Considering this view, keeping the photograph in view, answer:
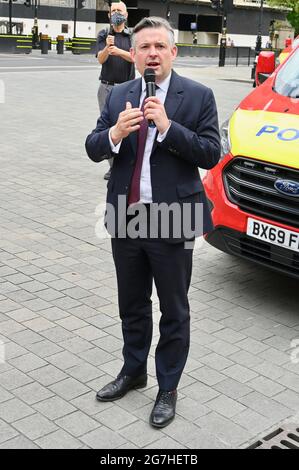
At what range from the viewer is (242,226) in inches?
191

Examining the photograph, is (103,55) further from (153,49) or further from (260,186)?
(153,49)

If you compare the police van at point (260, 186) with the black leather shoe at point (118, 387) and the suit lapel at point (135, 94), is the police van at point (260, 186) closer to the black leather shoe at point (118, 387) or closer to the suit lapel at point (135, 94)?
the black leather shoe at point (118, 387)

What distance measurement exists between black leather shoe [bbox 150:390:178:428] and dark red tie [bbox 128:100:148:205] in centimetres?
105

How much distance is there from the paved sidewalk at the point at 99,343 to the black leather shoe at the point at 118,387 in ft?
0.15

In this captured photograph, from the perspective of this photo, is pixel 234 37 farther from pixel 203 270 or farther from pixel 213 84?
pixel 203 270

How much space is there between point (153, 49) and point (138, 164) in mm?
543

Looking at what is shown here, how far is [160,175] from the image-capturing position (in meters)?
3.23

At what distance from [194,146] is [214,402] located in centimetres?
148

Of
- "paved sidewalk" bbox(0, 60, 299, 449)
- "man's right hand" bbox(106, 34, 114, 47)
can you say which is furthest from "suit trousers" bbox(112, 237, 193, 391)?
"man's right hand" bbox(106, 34, 114, 47)

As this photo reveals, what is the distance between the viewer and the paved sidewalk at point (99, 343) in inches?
135

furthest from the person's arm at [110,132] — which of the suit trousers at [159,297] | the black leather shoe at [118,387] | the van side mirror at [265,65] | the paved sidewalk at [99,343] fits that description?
the van side mirror at [265,65]

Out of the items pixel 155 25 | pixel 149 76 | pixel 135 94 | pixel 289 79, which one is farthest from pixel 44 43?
pixel 149 76

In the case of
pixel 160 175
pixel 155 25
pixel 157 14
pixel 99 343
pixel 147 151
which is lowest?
pixel 99 343

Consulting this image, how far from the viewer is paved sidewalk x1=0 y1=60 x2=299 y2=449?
11.3 ft
